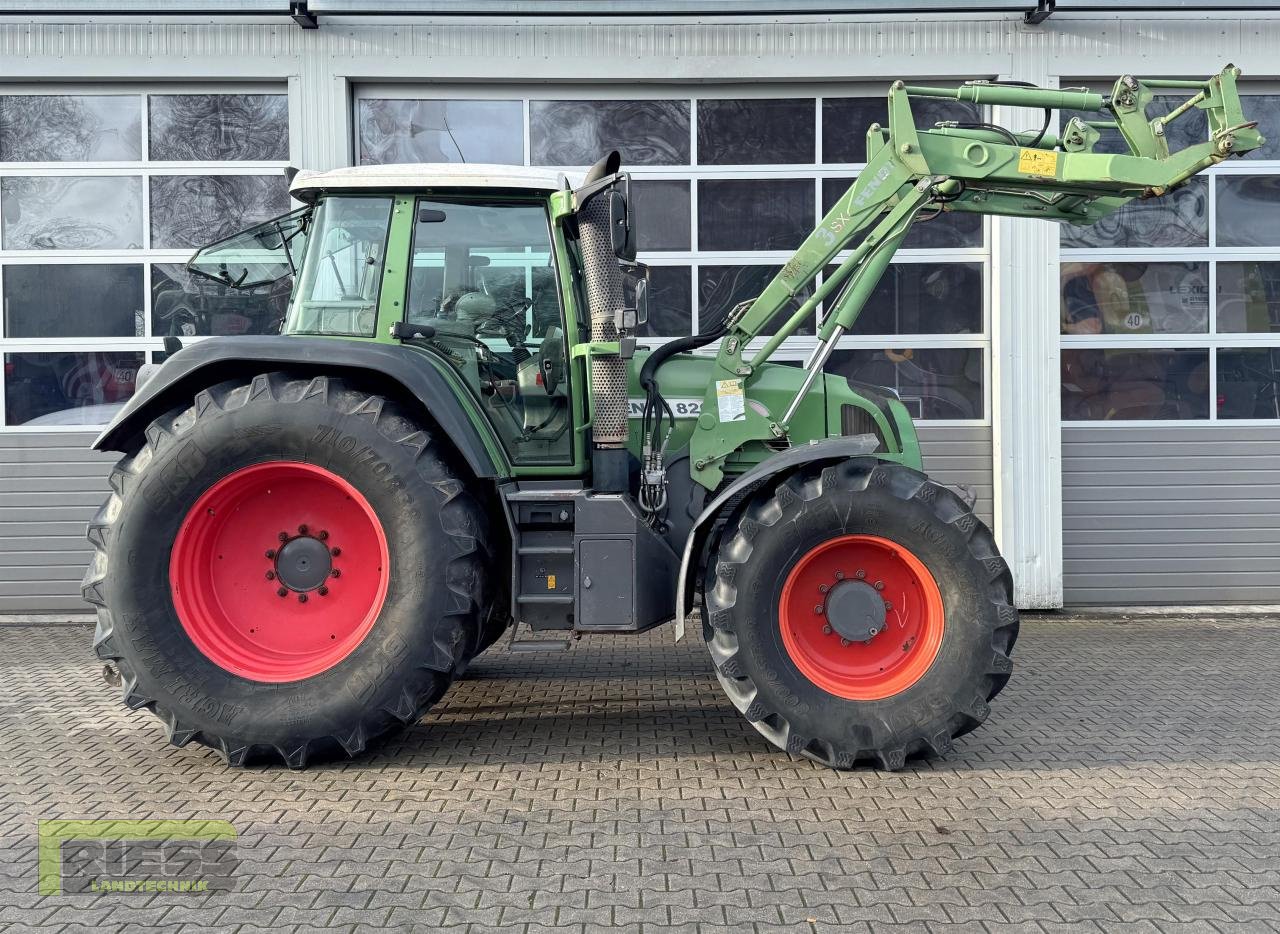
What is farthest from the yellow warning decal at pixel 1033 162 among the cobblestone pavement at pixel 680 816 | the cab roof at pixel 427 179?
the cobblestone pavement at pixel 680 816

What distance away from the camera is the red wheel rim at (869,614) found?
15.4 ft

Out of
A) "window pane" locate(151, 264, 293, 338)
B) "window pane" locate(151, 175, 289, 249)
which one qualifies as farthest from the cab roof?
"window pane" locate(151, 175, 289, 249)

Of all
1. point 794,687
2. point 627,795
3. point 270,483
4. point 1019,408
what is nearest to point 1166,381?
point 1019,408

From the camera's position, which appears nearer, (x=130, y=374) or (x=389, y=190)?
(x=389, y=190)

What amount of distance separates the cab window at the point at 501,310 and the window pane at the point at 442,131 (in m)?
3.79

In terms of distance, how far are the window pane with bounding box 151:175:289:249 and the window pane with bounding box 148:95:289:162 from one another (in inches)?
8.9

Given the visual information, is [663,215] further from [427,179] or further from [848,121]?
[427,179]

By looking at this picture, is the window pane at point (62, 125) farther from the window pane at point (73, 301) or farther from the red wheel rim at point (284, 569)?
the red wheel rim at point (284, 569)

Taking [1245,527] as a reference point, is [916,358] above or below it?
above

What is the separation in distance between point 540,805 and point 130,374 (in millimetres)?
6053

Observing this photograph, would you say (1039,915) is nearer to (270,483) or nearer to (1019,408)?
(270,483)

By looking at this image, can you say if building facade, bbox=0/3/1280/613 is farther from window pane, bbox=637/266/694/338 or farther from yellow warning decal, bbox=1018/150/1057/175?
yellow warning decal, bbox=1018/150/1057/175

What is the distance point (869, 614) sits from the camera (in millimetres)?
4738

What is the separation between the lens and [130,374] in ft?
28.1
